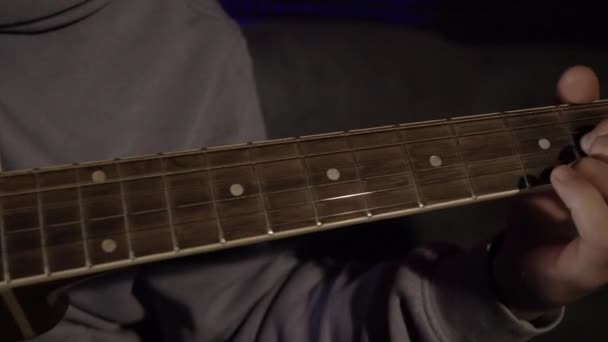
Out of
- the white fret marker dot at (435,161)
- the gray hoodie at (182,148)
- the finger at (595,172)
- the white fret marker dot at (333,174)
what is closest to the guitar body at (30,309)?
the gray hoodie at (182,148)

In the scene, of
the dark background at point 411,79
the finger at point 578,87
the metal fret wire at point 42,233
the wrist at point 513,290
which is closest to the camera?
the metal fret wire at point 42,233

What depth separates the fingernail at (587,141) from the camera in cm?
51

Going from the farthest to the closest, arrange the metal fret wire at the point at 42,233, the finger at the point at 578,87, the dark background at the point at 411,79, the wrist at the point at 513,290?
the dark background at the point at 411,79 < the finger at the point at 578,87 < the wrist at the point at 513,290 < the metal fret wire at the point at 42,233

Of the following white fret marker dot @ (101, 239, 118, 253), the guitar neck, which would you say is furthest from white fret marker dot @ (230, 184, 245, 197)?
white fret marker dot @ (101, 239, 118, 253)

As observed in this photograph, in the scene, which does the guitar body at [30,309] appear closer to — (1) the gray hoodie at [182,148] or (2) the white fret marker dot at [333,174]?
(1) the gray hoodie at [182,148]

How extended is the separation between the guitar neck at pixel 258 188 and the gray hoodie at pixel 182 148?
11 cm

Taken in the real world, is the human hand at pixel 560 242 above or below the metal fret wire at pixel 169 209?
below

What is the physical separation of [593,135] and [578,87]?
0.11m

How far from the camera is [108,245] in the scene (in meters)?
0.40

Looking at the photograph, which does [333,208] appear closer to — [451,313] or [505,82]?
[451,313]

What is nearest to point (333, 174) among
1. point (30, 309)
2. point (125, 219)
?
point (125, 219)

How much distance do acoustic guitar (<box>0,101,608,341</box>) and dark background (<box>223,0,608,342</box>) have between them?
327mm

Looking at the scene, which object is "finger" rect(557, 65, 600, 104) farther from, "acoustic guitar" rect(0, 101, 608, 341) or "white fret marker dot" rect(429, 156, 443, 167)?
"white fret marker dot" rect(429, 156, 443, 167)

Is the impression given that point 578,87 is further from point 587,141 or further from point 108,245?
point 108,245
